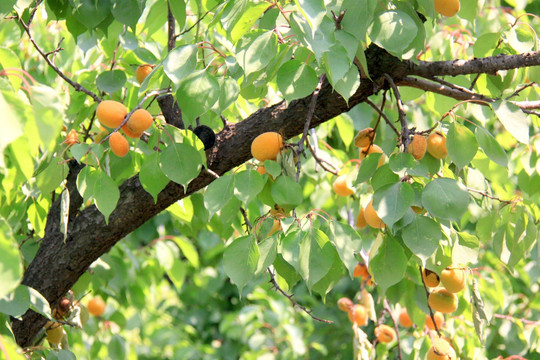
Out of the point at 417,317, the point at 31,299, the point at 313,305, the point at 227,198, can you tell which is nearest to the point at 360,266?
the point at 417,317

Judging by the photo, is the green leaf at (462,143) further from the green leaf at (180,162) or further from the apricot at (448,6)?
the green leaf at (180,162)

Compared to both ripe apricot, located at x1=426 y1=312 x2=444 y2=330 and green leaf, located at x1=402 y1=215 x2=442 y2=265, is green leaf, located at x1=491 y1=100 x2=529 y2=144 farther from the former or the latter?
ripe apricot, located at x1=426 y1=312 x2=444 y2=330

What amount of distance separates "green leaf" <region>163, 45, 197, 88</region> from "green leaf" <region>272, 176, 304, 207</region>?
0.26 metres

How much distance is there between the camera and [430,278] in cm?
144

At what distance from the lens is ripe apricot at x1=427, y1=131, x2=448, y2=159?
4.46 ft

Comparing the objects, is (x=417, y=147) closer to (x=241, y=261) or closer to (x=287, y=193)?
(x=287, y=193)

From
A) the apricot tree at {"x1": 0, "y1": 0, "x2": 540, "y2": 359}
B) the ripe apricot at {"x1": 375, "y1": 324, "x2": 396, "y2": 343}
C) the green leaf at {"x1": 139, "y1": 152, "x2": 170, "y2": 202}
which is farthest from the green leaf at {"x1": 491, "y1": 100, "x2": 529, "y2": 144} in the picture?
the ripe apricot at {"x1": 375, "y1": 324, "x2": 396, "y2": 343}

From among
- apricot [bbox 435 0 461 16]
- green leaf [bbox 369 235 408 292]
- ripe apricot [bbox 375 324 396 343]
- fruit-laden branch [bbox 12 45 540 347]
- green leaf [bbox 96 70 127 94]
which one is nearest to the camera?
green leaf [bbox 369 235 408 292]

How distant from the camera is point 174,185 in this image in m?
1.60

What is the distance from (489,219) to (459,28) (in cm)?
108

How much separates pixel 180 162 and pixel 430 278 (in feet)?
1.96

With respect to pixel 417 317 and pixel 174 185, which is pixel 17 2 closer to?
pixel 174 185

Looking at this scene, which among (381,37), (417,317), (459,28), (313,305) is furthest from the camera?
(313,305)

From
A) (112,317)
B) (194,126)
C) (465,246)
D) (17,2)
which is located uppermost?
(17,2)
